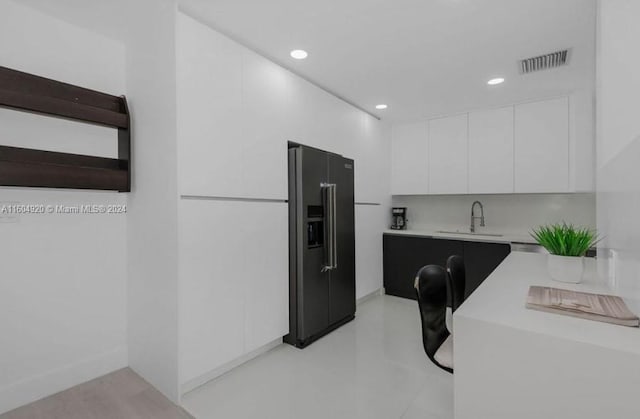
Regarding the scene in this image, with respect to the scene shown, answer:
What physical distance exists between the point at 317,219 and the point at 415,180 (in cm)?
209

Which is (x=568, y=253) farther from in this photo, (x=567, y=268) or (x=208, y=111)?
(x=208, y=111)

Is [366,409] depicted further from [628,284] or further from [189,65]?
[189,65]

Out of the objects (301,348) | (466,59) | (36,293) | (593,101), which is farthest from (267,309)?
(593,101)

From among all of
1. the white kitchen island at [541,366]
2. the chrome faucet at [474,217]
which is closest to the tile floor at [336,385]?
the white kitchen island at [541,366]

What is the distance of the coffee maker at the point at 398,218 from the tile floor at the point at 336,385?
1.87m

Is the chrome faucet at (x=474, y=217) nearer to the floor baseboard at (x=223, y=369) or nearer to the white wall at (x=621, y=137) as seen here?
the white wall at (x=621, y=137)

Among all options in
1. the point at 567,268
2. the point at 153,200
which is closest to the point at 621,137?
the point at 567,268

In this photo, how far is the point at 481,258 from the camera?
357 centimetres

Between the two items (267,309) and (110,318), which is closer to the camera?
(110,318)

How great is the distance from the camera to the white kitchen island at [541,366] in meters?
0.85

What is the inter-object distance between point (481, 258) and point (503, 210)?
0.95 m

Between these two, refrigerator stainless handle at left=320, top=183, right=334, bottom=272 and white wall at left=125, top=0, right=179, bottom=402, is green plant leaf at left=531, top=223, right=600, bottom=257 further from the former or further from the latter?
white wall at left=125, top=0, right=179, bottom=402

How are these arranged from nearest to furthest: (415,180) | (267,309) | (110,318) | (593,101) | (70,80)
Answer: (70,80), (110,318), (267,309), (593,101), (415,180)

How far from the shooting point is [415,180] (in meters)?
4.41
